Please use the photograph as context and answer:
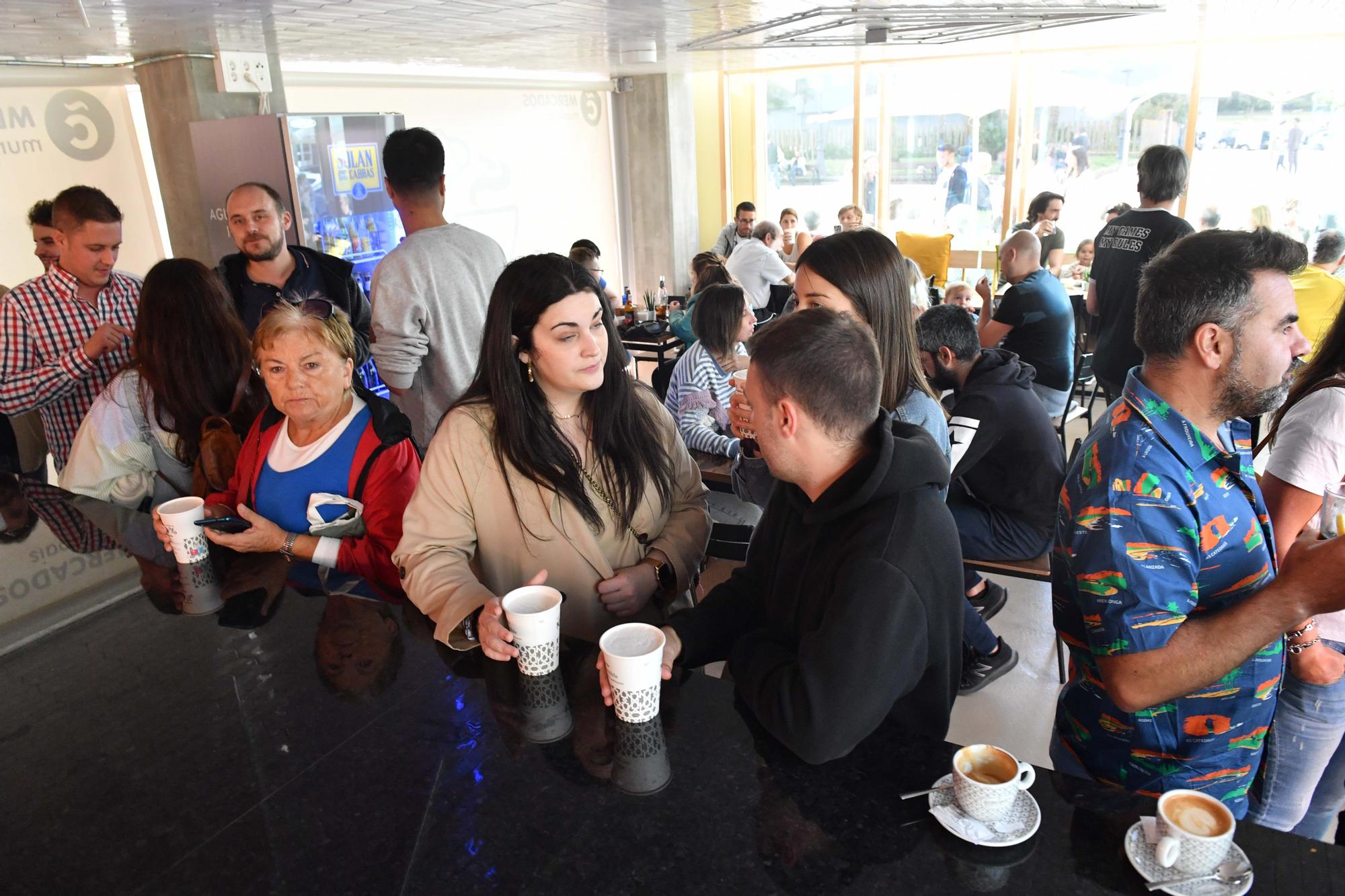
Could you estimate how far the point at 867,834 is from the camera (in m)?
1.04

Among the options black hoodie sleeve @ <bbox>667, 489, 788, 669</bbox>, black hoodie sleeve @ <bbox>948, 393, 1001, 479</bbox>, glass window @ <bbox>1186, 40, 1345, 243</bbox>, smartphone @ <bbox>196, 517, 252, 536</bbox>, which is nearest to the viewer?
black hoodie sleeve @ <bbox>667, 489, 788, 669</bbox>

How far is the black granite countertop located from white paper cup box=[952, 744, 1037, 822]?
45mm

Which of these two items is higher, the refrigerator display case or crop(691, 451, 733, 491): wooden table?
the refrigerator display case

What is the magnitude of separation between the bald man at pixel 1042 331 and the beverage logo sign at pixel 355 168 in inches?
143

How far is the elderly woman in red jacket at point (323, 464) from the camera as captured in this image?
6.47 feet

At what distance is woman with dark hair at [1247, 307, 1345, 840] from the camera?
5.73 feet

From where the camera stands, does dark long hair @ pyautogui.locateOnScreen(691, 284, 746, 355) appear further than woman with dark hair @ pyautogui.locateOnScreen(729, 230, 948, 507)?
Yes

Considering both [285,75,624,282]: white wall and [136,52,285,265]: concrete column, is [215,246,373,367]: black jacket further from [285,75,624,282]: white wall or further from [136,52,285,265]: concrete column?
[285,75,624,282]: white wall

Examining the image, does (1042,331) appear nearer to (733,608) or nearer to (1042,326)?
(1042,326)

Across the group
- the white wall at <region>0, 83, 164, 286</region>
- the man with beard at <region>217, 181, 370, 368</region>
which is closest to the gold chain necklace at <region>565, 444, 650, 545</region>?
the man with beard at <region>217, 181, 370, 368</region>

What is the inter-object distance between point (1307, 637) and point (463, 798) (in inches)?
66.6

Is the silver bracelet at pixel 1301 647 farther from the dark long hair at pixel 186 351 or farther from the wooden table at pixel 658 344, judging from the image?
the wooden table at pixel 658 344

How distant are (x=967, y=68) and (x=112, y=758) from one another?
1139 cm

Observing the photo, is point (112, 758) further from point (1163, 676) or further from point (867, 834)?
point (1163, 676)
